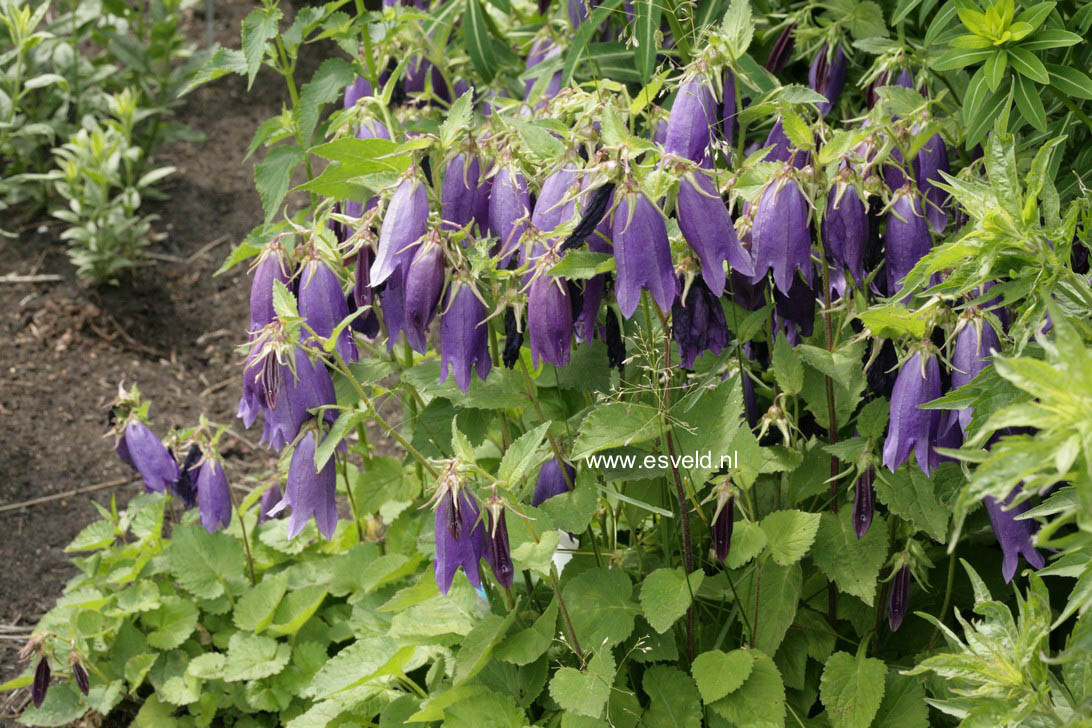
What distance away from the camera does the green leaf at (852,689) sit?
6.76 feet

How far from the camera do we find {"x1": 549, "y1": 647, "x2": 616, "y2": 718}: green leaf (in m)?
1.92

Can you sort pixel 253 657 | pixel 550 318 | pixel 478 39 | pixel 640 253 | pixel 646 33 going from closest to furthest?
pixel 640 253, pixel 550 318, pixel 646 33, pixel 253 657, pixel 478 39

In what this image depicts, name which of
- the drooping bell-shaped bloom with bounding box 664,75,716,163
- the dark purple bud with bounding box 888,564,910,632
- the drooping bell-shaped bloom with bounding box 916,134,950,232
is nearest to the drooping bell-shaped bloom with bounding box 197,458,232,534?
the drooping bell-shaped bloom with bounding box 664,75,716,163

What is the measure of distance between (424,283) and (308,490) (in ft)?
1.76

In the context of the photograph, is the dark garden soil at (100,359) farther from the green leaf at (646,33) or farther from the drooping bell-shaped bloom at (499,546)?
the green leaf at (646,33)

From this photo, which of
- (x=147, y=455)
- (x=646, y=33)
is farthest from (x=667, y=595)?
(x=147, y=455)

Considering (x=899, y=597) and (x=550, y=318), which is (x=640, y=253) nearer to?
(x=550, y=318)

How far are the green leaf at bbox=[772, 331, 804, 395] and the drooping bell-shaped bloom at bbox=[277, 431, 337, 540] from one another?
0.84m

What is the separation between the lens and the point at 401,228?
187 cm

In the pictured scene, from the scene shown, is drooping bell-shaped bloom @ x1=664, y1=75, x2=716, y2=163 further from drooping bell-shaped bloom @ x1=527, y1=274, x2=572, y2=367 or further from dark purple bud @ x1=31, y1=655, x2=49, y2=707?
dark purple bud @ x1=31, y1=655, x2=49, y2=707

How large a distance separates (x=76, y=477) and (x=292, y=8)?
321 cm

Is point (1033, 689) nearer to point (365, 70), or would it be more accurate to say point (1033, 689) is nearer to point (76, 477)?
point (365, 70)

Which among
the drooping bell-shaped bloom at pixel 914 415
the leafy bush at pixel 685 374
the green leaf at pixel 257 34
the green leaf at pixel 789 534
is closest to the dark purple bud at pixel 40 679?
the leafy bush at pixel 685 374

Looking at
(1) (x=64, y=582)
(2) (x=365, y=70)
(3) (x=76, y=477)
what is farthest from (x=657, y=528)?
(3) (x=76, y=477)
